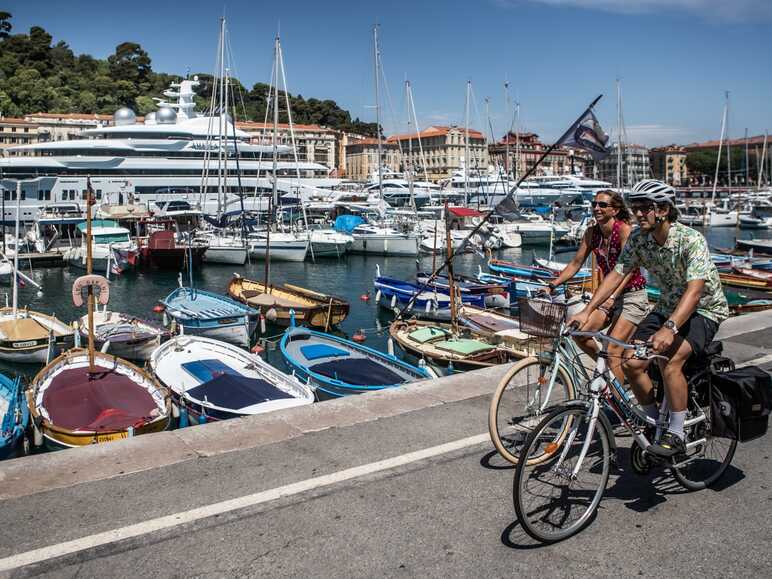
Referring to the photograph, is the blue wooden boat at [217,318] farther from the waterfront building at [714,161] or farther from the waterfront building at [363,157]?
the waterfront building at [714,161]

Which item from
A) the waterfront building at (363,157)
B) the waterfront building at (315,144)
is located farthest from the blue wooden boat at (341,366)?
the waterfront building at (363,157)

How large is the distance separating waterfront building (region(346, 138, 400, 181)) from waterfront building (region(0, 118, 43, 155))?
196ft

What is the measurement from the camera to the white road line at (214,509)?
3873 mm

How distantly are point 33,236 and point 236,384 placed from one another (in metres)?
39.2

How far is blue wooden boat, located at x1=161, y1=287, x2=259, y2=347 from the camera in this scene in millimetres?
20594

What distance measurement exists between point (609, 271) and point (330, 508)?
3.76 metres

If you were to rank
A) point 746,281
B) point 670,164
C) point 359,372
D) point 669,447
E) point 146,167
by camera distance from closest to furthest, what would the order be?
point 669,447 → point 359,372 → point 746,281 → point 146,167 → point 670,164

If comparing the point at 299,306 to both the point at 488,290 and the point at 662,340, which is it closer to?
the point at 488,290

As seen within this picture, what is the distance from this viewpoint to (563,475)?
4.14 meters

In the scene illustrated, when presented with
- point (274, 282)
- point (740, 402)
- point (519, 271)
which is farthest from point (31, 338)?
point (519, 271)

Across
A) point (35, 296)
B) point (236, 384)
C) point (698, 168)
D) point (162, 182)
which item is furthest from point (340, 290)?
point (698, 168)

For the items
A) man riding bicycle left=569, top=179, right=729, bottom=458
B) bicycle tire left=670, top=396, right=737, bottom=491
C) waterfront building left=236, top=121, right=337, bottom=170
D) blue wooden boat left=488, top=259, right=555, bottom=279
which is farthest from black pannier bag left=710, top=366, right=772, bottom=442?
waterfront building left=236, top=121, right=337, bottom=170

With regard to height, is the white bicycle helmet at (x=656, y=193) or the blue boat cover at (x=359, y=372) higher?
the white bicycle helmet at (x=656, y=193)

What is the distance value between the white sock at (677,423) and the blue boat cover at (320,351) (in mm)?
10907
